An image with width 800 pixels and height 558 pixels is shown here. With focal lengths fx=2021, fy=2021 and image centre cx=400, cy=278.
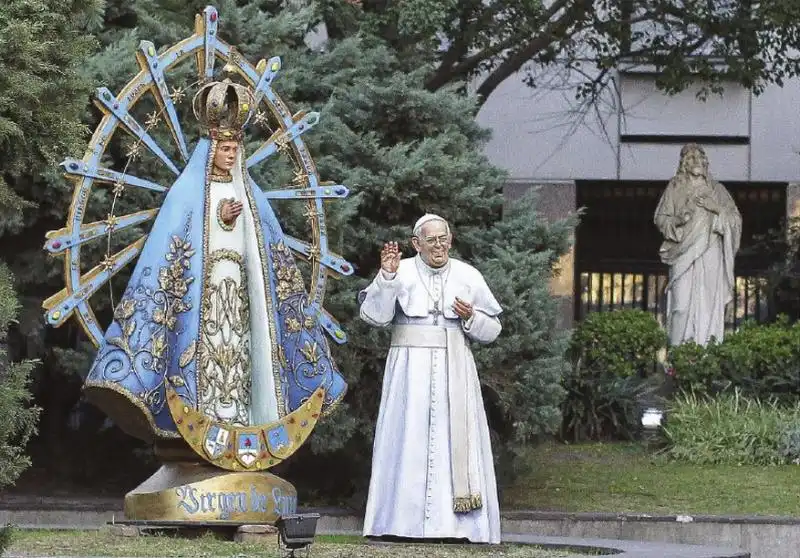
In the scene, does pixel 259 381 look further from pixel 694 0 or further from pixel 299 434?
pixel 694 0

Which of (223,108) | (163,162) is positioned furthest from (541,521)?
(223,108)

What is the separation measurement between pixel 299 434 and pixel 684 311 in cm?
989

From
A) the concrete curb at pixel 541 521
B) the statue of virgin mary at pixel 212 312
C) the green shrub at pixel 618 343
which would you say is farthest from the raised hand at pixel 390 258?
the green shrub at pixel 618 343

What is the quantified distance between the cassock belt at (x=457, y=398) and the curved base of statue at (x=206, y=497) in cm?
101

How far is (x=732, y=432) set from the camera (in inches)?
698

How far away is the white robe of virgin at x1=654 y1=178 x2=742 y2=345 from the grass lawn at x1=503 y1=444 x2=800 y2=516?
9.30ft

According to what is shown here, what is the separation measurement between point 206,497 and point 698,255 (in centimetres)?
1054

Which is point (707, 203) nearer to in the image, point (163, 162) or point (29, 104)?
point (163, 162)

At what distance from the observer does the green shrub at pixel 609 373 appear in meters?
19.5

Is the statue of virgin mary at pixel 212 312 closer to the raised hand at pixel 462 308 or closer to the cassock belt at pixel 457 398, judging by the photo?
the cassock belt at pixel 457 398

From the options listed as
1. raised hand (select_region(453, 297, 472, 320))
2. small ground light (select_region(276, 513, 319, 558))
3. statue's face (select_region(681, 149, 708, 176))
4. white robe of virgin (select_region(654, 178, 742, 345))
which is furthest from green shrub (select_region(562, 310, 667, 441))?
small ground light (select_region(276, 513, 319, 558))

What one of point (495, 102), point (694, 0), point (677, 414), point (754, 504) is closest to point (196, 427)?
point (754, 504)

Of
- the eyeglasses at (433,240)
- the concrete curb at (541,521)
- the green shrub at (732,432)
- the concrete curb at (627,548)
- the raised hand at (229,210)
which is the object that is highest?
the raised hand at (229,210)

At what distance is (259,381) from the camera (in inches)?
454
